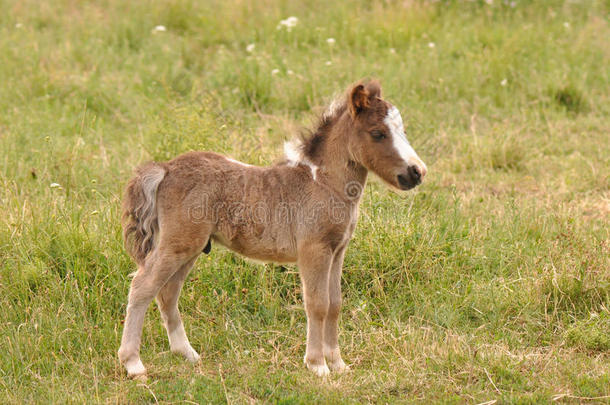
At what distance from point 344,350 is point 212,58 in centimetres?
603

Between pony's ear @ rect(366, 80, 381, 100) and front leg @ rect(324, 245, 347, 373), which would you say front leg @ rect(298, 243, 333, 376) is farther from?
pony's ear @ rect(366, 80, 381, 100)

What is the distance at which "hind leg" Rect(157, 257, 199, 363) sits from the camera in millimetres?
4738

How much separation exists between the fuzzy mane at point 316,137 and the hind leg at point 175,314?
90 centimetres

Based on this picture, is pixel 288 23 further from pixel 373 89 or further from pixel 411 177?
pixel 411 177

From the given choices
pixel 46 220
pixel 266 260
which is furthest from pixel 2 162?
pixel 266 260

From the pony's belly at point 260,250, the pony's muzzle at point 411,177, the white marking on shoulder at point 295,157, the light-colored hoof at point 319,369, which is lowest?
the light-colored hoof at point 319,369

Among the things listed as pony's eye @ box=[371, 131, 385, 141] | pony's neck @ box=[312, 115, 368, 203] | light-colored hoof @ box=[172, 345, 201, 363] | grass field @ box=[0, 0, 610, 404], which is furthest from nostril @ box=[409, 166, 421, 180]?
light-colored hoof @ box=[172, 345, 201, 363]

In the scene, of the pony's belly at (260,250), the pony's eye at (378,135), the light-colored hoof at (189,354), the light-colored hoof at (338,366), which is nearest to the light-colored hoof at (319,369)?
the light-colored hoof at (338,366)

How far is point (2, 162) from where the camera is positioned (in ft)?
23.0

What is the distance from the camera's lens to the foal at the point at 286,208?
173 inches

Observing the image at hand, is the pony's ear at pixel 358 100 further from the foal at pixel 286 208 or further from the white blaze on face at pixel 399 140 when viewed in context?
the white blaze on face at pixel 399 140

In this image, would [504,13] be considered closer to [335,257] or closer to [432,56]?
[432,56]

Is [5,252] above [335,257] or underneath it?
underneath

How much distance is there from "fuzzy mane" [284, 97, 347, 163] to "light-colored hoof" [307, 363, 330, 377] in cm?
122
